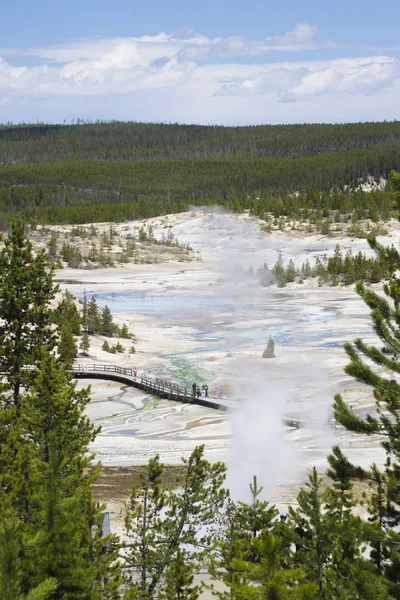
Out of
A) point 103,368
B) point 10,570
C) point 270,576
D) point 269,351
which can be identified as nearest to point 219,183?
point 269,351

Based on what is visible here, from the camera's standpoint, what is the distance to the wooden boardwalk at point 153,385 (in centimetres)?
3828

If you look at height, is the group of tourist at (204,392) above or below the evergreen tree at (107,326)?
below

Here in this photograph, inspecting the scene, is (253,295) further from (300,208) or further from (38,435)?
(38,435)

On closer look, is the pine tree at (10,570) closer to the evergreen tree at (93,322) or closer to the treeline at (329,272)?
the evergreen tree at (93,322)

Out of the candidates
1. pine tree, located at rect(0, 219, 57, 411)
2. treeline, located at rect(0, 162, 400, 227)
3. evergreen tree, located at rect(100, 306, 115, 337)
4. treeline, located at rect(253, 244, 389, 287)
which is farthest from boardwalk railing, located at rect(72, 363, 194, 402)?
treeline, located at rect(0, 162, 400, 227)

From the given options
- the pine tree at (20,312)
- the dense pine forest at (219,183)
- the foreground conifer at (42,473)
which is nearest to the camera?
the foreground conifer at (42,473)

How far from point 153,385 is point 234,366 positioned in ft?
21.6

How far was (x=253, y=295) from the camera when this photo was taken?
2950 inches

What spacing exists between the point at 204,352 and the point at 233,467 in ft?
72.8

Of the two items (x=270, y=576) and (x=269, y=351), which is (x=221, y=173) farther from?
(x=270, y=576)

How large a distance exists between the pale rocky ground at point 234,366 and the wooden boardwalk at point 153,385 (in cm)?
64

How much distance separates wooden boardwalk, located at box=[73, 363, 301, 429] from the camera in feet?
126

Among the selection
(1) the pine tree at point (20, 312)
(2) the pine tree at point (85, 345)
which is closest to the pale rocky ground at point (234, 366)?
(2) the pine tree at point (85, 345)

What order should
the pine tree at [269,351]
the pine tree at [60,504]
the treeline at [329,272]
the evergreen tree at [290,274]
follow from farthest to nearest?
the evergreen tree at [290,274] < the treeline at [329,272] < the pine tree at [269,351] < the pine tree at [60,504]
